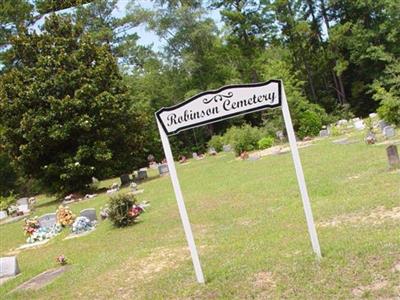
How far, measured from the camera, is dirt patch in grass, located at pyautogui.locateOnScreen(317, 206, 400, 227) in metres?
7.20

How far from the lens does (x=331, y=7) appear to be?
133 ft

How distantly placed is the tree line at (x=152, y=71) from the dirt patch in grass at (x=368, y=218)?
51.5 ft

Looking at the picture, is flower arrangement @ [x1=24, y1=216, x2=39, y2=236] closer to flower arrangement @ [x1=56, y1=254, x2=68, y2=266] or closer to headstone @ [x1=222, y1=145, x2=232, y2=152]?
flower arrangement @ [x1=56, y1=254, x2=68, y2=266]

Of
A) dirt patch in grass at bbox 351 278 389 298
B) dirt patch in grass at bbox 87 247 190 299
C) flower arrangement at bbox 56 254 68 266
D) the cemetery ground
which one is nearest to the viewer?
dirt patch in grass at bbox 351 278 389 298

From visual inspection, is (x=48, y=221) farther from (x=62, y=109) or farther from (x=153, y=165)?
(x=153, y=165)

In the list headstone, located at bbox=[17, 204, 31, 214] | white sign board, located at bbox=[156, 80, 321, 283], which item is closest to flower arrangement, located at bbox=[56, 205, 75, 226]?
headstone, located at bbox=[17, 204, 31, 214]

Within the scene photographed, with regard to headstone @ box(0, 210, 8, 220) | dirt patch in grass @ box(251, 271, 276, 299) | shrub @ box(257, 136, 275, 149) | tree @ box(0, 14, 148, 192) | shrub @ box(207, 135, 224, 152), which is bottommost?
dirt patch in grass @ box(251, 271, 276, 299)

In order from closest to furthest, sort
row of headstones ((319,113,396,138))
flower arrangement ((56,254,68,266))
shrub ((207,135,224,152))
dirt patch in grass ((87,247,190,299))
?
dirt patch in grass ((87,247,190,299))
flower arrangement ((56,254,68,266))
row of headstones ((319,113,396,138))
shrub ((207,135,224,152))

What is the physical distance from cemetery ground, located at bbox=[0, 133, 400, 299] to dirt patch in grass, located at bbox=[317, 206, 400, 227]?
17mm

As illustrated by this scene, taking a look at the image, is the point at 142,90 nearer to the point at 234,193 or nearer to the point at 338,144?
Result: the point at 338,144

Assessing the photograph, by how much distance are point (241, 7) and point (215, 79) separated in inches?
238

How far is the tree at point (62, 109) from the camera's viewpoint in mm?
21844

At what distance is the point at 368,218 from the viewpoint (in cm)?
747

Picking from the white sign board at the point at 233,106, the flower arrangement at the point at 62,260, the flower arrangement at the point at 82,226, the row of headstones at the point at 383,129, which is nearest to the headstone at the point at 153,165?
the row of headstones at the point at 383,129
